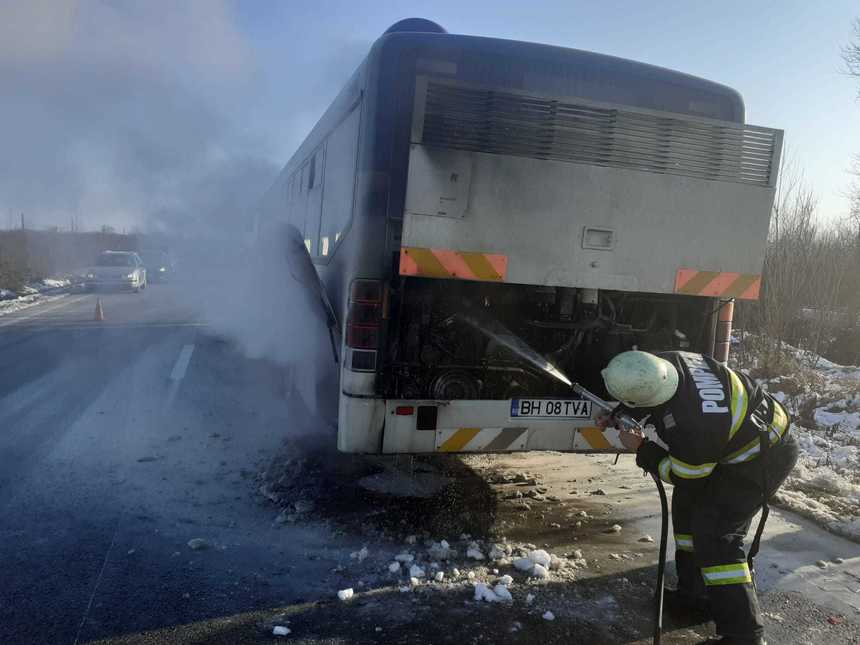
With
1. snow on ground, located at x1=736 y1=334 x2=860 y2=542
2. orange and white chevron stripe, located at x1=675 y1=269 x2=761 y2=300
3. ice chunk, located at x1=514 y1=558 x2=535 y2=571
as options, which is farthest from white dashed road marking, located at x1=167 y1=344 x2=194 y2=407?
snow on ground, located at x1=736 y1=334 x2=860 y2=542

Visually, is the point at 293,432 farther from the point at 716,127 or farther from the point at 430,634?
the point at 716,127

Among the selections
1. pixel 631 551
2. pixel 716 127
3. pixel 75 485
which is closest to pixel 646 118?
pixel 716 127

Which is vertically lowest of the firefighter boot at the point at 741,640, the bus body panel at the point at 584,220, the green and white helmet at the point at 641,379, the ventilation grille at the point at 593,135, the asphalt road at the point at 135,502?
the asphalt road at the point at 135,502

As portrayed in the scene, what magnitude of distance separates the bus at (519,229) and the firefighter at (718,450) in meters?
0.98

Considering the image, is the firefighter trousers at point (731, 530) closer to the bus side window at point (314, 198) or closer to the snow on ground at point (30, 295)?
the bus side window at point (314, 198)

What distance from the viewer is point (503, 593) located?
325cm

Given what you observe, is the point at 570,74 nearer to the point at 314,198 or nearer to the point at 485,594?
the point at 314,198

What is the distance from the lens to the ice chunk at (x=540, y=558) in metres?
3.58

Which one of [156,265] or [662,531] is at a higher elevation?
[156,265]

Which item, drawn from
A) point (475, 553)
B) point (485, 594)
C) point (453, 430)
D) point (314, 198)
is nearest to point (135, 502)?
point (453, 430)

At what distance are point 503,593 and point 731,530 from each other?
1.18m

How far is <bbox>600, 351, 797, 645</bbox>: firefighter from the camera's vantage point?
2.85m

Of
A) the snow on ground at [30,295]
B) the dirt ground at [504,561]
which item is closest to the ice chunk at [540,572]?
the dirt ground at [504,561]

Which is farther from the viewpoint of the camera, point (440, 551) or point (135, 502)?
point (135, 502)
